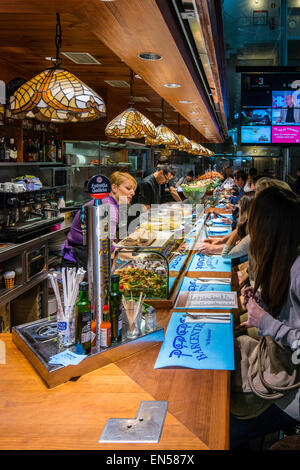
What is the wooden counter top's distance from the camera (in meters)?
1.31

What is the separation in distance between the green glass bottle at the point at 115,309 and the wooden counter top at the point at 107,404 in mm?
120

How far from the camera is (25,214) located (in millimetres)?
5109

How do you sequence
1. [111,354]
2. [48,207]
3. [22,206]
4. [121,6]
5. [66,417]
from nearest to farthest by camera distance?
[66,417]
[111,354]
[121,6]
[22,206]
[48,207]

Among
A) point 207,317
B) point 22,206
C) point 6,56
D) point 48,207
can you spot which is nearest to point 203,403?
point 207,317

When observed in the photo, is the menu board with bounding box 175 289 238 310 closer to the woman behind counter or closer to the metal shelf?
the woman behind counter

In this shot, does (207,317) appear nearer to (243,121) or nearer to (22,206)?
(22,206)

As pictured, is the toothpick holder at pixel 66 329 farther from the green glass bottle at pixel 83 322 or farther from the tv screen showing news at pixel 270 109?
the tv screen showing news at pixel 270 109

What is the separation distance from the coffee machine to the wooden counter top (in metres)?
2.78

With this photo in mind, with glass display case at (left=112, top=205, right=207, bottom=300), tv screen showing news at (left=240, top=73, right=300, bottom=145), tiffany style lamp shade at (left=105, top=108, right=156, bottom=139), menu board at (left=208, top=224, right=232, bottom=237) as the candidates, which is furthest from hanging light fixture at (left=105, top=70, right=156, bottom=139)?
tv screen showing news at (left=240, top=73, right=300, bottom=145)

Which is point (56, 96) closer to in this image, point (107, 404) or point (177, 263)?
point (177, 263)

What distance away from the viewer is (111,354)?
183 cm

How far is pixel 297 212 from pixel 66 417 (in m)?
1.47

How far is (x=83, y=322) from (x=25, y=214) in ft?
12.0

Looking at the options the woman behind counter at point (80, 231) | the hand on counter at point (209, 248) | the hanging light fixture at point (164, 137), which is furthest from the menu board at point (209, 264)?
the hanging light fixture at point (164, 137)
